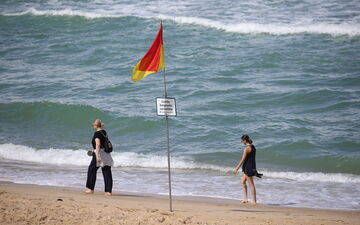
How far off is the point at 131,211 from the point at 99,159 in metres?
2.08

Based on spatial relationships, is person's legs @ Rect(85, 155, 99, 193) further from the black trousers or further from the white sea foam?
the white sea foam

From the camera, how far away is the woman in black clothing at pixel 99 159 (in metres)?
11.6

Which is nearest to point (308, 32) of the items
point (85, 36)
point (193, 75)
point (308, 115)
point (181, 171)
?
point (193, 75)

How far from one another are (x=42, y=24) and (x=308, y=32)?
45.7 ft

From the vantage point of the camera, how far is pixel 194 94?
69.2 feet

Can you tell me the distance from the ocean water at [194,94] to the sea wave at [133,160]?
0.13 feet

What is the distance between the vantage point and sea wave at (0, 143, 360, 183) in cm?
1431

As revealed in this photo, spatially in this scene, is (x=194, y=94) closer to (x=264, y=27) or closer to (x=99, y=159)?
(x=264, y=27)

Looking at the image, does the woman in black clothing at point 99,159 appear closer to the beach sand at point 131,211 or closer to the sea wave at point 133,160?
the beach sand at point 131,211

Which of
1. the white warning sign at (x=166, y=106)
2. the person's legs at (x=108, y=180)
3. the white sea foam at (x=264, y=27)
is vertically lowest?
the person's legs at (x=108, y=180)

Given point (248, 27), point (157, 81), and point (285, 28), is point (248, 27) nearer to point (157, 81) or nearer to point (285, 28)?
point (285, 28)

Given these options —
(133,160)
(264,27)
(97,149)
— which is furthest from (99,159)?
(264,27)

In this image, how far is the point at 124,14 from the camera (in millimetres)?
30672

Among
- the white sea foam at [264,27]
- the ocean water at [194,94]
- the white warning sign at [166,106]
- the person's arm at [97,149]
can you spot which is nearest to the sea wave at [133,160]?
the ocean water at [194,94]
